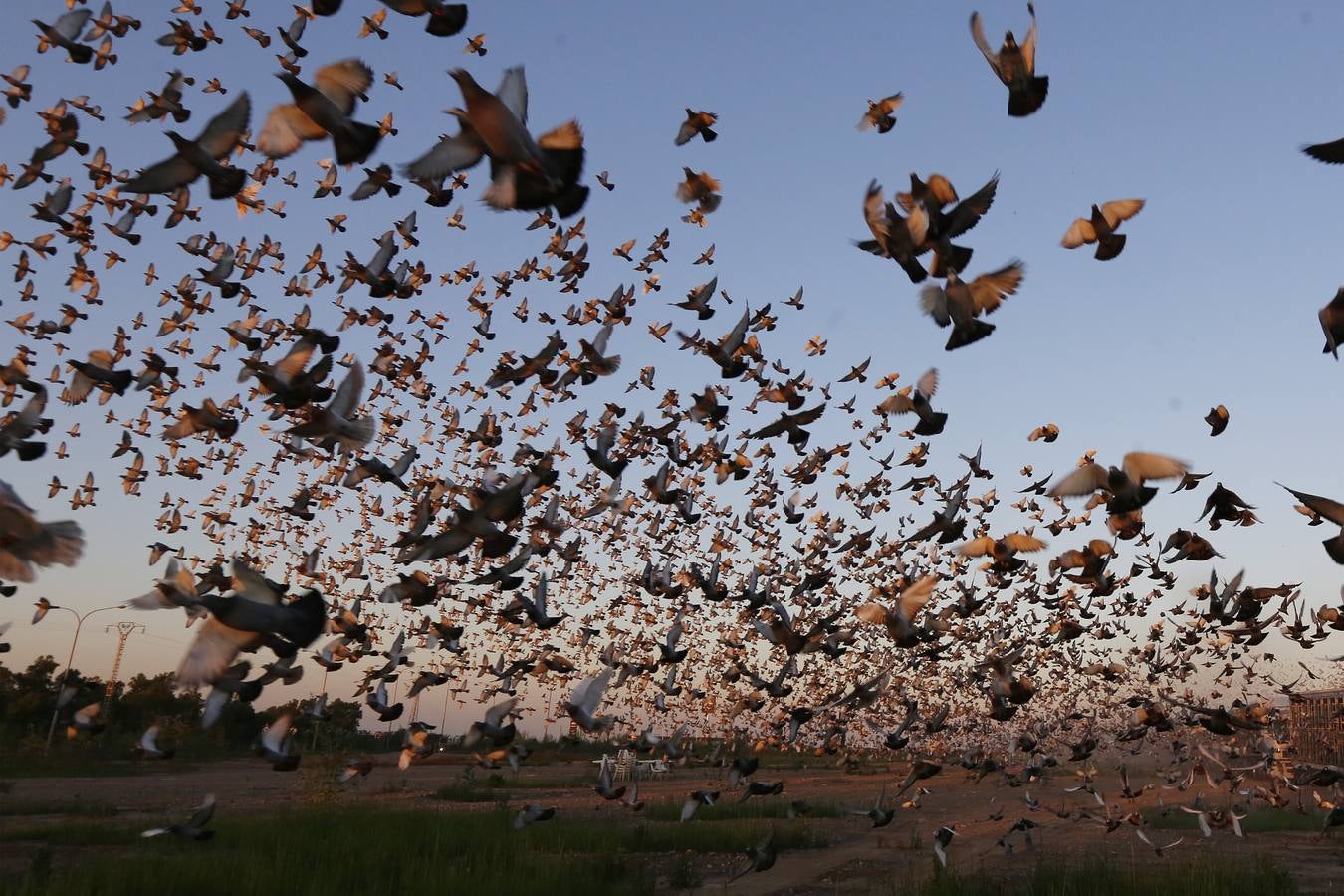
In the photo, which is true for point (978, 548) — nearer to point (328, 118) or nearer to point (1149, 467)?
point (1149, 467)

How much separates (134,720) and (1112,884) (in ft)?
190

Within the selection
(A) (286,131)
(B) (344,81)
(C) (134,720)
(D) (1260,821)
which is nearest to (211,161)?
(A) (286,131)

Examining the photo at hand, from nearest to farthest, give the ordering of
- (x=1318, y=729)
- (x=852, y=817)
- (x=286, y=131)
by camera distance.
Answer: (x=286, y=131) → (x=852, y=817) → (x=1318, y=729)

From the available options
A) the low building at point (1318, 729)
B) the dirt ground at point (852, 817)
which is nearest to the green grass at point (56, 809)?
the dirt ground at point (852, 817)

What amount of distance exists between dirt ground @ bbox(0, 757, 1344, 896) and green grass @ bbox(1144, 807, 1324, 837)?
616 millimetres

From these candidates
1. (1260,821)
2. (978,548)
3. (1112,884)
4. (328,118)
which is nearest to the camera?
(328,118)

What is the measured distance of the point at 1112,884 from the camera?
1380 cm

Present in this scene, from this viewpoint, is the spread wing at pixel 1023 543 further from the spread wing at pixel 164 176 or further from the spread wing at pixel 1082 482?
the spread wing at pixel 164 176

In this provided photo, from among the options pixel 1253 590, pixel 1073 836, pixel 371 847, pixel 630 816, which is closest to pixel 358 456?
pixel 371 847

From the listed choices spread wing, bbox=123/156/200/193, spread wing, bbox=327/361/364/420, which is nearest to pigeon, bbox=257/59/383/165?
spread wing, bbox=123/156/200/193

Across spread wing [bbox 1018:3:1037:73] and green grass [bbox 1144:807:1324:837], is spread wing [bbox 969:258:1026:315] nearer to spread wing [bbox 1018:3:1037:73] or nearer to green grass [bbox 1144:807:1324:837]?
spread wing [bbox 1018:3:1037:73]

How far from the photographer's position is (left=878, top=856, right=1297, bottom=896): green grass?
13.3 meters

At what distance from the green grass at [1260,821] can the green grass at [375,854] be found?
13078mm

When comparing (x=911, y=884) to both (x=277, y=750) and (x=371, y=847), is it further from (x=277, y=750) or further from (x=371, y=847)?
(x=277, y=750)
